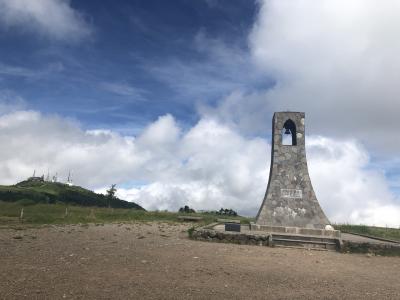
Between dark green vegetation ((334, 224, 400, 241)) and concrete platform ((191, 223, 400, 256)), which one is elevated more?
dark green vegetation ((334, 224, 400, 241))

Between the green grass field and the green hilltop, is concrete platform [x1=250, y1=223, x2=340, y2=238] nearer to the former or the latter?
the green grass field

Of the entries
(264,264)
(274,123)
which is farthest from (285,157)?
(264,264)

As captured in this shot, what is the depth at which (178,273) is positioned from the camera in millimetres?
8227

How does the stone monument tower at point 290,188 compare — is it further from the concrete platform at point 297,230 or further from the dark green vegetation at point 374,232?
the dark green vegetation at point 374,232

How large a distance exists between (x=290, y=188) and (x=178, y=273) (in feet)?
40.7

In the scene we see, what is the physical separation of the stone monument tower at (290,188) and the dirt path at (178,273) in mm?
5821

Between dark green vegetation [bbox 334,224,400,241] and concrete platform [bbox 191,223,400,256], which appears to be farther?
dark green vegetation [bbox 334,224,400,241]

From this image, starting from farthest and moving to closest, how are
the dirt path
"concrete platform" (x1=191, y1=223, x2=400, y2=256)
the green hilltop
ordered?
the green hilltop
"concrete platform" (x1=191, y1=223, x2=400, y2=256)
the dirt path

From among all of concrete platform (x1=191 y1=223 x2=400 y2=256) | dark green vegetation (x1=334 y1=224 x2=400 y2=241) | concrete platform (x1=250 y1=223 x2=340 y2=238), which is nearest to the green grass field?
dark green vegetation (x1=334 y1=224 x2=400 y2=241)

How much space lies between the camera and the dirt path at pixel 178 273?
6.59m

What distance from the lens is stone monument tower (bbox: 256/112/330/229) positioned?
61.9 ft

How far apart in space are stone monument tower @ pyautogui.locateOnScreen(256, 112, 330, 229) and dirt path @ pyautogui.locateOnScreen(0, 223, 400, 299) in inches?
229

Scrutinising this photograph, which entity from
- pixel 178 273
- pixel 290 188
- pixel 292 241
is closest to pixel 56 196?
pixel 290 188

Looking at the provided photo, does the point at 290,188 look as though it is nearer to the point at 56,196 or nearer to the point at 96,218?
the point at 96,218
